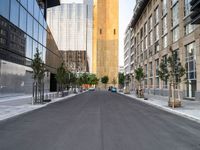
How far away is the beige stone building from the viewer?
126 feet

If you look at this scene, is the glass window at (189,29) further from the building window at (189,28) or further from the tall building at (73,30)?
the tall building at (73,30)

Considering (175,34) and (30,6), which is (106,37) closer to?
(175,34)

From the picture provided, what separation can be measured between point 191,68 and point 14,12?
78.0 ft

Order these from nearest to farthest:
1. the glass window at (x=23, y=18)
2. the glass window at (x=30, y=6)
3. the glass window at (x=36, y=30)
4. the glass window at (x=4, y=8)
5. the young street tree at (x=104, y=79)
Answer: the glass window at (x=4, y=8) → the glass window at (x=23, y=18) → the glass window at (x=30, y=6) → the glass window at (x=36, y=30) → the young street tree at (x=104, y=79)

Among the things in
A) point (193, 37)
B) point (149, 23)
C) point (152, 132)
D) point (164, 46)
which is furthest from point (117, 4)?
point (152, 132)

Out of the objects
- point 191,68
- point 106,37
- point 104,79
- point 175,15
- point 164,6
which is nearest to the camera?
point 191,68

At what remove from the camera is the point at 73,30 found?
166125 mm

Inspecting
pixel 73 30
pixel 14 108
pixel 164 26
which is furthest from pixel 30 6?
pixel 73 30

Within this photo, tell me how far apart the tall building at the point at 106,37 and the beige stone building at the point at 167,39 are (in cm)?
7215

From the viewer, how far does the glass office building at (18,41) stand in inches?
1258

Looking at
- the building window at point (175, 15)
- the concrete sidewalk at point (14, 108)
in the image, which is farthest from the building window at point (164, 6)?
the concrete sidewalk at point (14, 108)

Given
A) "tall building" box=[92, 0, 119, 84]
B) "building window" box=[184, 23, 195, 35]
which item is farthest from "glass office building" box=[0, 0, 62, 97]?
"tall building" box=[92, 0, 119, 84]

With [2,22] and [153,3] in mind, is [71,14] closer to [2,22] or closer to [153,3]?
[153,3]

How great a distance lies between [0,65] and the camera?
31016 millimetres
